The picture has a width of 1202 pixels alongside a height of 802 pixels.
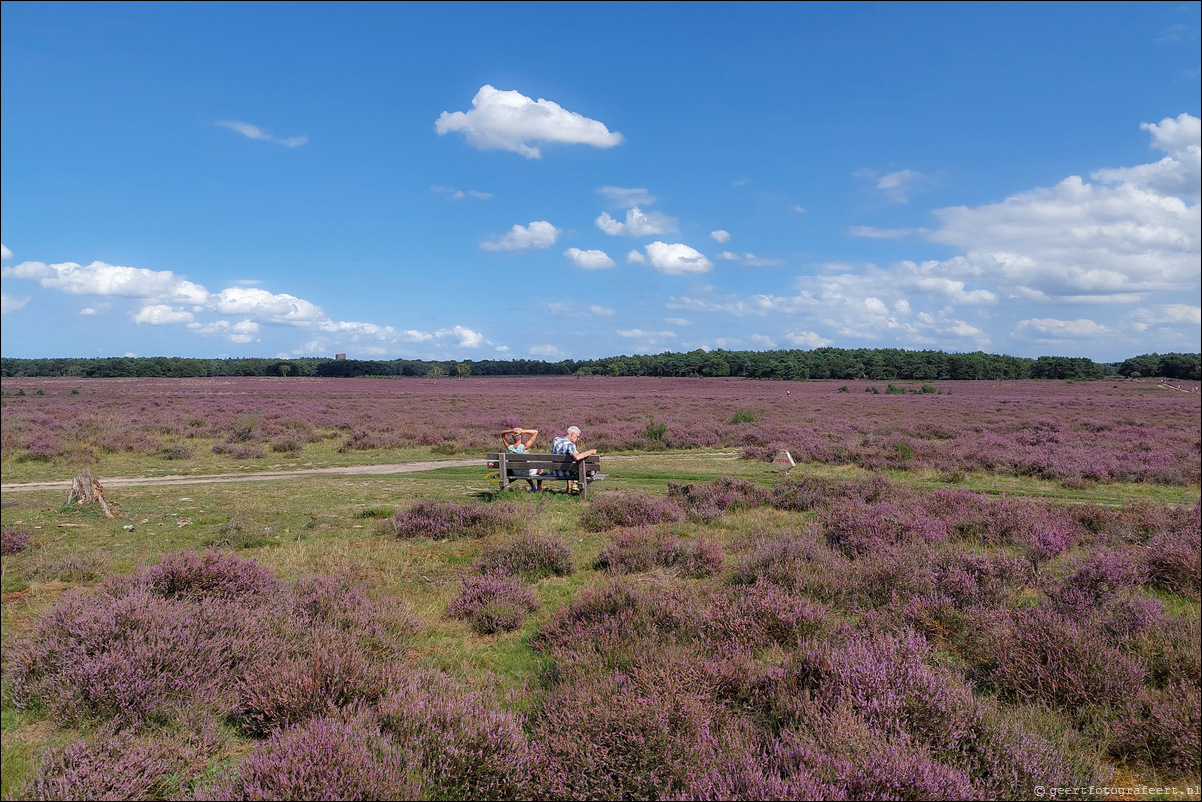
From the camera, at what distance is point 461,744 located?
11.7ft

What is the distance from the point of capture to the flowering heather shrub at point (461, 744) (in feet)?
11.2

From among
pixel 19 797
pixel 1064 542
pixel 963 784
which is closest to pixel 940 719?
pixel 963 784

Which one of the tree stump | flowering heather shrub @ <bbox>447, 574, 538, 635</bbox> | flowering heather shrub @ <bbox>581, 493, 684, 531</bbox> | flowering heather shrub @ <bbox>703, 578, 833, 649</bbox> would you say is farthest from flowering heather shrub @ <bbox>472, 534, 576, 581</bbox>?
the tree stump

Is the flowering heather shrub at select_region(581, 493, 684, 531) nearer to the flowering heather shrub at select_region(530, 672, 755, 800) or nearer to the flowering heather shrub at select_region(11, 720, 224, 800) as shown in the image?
the flowering heather shrub at select_region(530, 672, 755, 800)

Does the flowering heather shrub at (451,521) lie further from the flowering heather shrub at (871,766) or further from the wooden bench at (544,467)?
the flowering heather shrub at (871,766)

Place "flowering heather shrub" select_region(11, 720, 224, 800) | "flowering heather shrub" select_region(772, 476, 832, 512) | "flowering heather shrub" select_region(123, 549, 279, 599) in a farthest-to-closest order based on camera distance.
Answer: "flowering heather shrub" select_region(772, 476, 832, 512), "flowering heather shrub" select_region(123, 549, 279, 599), "flowering heather shrub" select_region(11, 720, 224, 800)

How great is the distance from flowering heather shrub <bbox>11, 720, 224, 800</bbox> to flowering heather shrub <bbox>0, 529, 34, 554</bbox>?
14.2 ft

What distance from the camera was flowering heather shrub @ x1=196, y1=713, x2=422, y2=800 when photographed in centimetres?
313

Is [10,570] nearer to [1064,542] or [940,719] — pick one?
[940,719]

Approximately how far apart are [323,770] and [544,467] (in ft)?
31.6

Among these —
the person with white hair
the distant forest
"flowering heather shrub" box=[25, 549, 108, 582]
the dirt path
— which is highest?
the distant forest

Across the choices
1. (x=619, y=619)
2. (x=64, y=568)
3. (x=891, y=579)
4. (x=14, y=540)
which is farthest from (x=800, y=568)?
(x=14, y=540)

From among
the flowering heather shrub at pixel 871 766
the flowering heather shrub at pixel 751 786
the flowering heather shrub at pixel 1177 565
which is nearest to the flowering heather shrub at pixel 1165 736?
the flowering heather shrub at pixel 871 766

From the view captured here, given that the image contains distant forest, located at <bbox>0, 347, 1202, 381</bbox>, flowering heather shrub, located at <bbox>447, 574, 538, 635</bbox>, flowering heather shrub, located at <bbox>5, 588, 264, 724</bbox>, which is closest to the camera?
flowering heather shrub, located at <bbox>5, 588, 264, 724</bbox>
